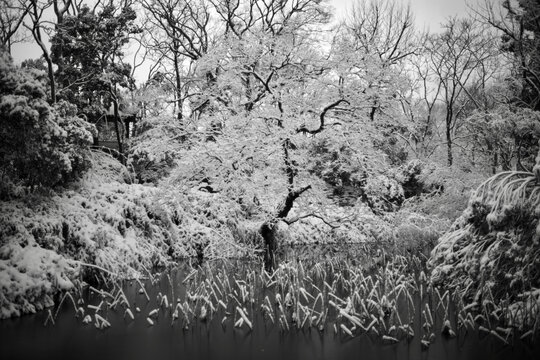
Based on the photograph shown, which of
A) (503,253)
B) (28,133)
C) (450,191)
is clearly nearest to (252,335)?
(503,253)

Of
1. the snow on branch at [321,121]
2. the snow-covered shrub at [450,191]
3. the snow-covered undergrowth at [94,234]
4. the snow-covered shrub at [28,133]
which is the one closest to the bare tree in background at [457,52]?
the snow-covered shrub at [450,191]

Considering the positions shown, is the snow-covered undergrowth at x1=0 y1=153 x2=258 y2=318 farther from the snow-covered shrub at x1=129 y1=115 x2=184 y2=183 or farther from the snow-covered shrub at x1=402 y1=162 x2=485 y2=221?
the snow-covered shrub at x1=402 y1=162 x2=485 y2=221

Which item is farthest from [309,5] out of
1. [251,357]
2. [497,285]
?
[251,357]

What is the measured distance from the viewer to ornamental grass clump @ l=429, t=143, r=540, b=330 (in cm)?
585

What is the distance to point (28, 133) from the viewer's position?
313 inches

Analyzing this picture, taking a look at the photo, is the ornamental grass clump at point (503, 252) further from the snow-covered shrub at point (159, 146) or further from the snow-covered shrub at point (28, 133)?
the snow-covered shrub at point (28, 133)

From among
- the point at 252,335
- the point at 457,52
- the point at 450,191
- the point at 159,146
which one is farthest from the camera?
the point at 457,52

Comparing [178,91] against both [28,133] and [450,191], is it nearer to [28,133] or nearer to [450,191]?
[28,133]

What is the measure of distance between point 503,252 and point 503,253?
0.07ft

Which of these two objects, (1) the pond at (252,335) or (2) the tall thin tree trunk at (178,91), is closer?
(1) the pond at (252,335)

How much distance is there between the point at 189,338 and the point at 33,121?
5545 mm

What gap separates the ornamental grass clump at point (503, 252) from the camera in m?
5.85

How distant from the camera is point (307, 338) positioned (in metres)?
6.10

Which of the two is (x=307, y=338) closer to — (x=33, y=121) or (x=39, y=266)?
(x=39, y=266)
